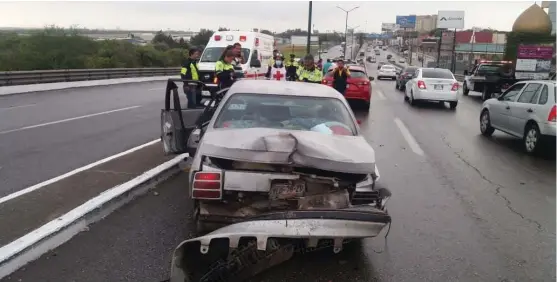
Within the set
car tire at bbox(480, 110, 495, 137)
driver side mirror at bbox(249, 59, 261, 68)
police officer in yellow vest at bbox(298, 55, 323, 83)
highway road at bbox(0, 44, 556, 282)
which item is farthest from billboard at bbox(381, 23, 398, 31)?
highway road at bbox(0, 44, 556, 282)

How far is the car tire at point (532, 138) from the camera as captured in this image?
9.16 m

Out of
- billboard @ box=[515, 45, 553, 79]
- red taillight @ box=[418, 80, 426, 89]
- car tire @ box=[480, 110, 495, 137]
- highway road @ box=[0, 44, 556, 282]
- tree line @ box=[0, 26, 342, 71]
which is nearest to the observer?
highway road @ box=[0, 44, 556, 282]

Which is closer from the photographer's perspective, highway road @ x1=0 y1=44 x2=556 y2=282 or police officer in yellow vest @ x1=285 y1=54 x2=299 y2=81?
highway road @ x1=0 y1=44 x2=556 y2=282

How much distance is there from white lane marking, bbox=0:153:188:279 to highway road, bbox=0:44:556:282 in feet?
0.28

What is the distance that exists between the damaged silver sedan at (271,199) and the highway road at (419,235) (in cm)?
37

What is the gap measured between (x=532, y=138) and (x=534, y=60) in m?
19.0

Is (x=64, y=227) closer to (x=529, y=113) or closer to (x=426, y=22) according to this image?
(x=529, y=113)

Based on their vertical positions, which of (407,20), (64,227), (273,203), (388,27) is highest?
(388,27)

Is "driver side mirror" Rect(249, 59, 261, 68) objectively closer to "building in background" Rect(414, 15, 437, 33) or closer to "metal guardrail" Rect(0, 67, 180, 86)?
"metal guardrail" Rect(0, 67, 180, 86)

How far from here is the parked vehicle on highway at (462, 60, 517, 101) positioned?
22.0 metres

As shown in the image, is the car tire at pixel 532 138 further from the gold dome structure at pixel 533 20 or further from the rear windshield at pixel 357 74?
the gold dome structure at pixel 533 20

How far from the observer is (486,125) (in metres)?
11.7

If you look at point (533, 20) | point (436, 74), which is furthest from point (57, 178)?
point (533, 20)

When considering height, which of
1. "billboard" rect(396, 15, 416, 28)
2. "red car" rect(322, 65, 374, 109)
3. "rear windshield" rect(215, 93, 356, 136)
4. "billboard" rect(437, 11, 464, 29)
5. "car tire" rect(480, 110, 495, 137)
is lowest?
"car tire" rect(480, 110, 495, 137)
